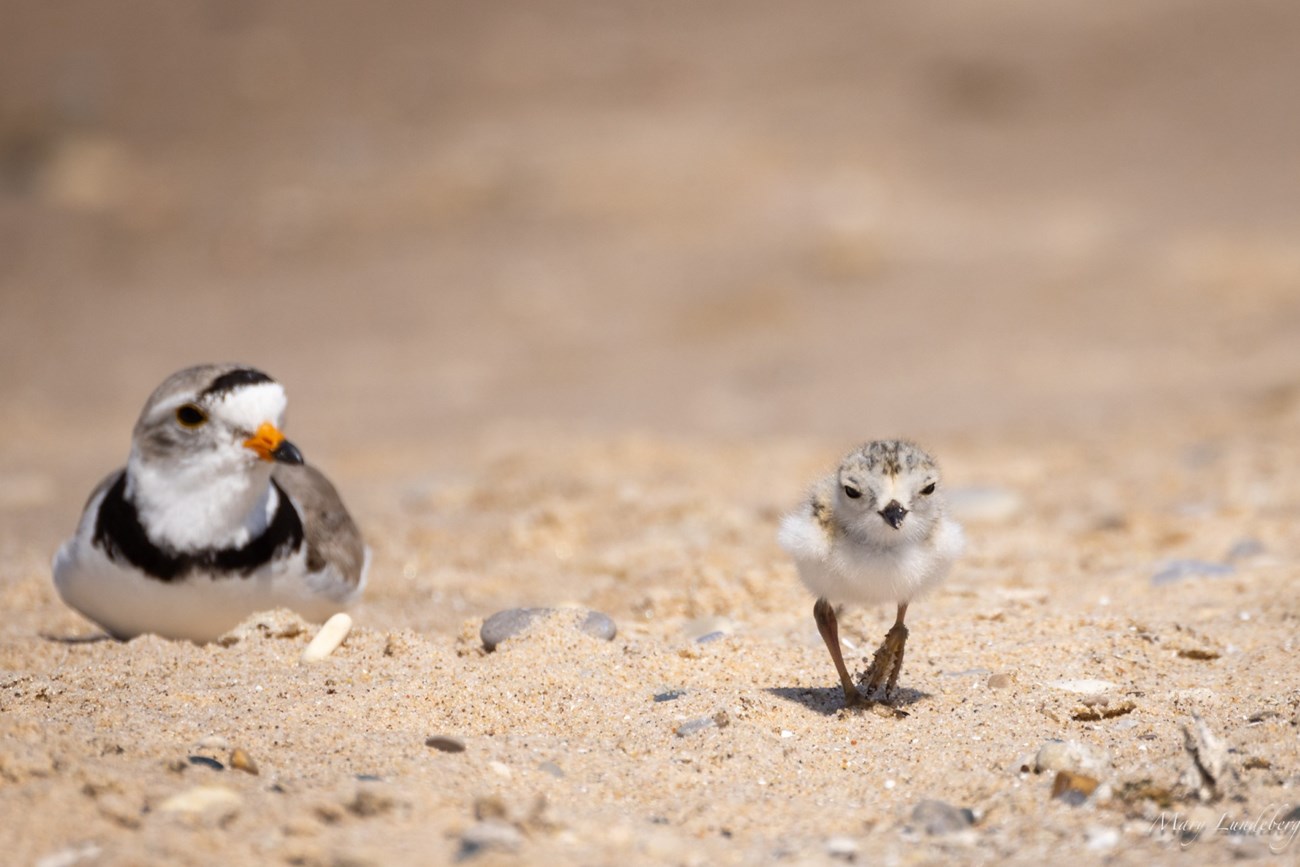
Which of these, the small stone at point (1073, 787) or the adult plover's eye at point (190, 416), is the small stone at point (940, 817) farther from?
the adult plover's eye at point (190, 416)

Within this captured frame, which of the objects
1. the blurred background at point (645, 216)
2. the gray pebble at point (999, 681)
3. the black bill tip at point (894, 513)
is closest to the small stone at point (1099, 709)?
the gray pebble at point (999, 681)

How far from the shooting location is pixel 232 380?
4.25 m

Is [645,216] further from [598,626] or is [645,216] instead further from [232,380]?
[232,380]

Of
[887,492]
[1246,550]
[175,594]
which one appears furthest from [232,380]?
[1246,550]

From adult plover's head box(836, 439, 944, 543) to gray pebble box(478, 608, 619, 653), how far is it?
98 cm

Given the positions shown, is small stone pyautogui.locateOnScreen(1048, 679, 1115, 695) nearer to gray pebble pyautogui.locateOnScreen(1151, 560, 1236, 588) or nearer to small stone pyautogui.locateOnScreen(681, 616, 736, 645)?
small stone pyautogui.locateOnScreen(681, 616, 736, 645)

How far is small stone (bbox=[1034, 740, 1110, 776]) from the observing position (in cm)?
334

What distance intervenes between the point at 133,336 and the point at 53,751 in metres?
10.4

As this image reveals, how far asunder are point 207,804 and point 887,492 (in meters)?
1.86

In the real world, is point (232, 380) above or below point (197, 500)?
above

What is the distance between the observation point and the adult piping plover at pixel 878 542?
12.7 feet

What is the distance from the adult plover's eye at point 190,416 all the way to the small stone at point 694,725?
167 centimetres

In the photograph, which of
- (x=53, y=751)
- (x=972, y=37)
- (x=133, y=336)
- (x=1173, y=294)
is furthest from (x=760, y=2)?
(x=53, y=751)

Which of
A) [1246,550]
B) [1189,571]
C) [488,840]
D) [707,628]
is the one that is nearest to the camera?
[488,840]
